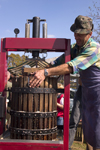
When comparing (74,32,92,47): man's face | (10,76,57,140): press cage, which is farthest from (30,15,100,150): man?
(10,76,57,140): press cage

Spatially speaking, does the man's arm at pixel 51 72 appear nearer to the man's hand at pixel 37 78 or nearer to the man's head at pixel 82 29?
the man's hand at pixel 37 78

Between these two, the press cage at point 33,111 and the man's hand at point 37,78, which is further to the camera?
the press cage at point 33,111

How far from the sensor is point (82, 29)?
7.56 ft

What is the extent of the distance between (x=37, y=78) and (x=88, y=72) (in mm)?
704

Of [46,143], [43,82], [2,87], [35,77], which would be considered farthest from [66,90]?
[2,87]

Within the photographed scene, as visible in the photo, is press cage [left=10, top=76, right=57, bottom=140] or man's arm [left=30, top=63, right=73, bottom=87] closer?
man's arm [left=30, top=63, right=73, bottom=87]

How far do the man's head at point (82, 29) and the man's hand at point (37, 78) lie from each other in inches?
27.8

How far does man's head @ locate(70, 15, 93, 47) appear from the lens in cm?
231

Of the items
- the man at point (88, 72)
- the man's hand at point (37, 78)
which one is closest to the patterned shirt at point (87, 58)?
the man at point (88, 72)

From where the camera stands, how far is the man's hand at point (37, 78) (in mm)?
2217

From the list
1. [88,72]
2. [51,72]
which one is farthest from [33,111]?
[88,72]

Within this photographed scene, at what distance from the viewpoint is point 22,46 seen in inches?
98.6

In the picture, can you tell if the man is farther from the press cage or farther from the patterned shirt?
the press cage

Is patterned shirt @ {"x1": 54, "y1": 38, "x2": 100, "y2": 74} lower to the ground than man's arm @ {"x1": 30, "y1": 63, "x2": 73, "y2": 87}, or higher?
higher
